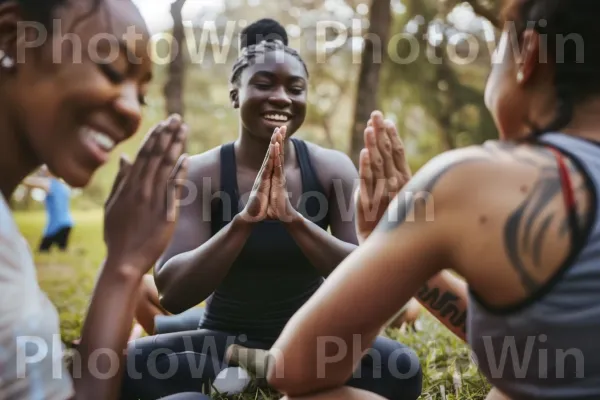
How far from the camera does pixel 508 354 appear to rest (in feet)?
4.50

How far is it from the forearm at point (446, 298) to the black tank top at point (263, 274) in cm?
85

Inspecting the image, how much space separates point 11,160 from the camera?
156 centimetres

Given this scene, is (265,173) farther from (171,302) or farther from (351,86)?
(351,86)

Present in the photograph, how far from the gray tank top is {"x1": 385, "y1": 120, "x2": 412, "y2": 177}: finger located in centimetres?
76

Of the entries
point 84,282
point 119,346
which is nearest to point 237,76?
point 119,346

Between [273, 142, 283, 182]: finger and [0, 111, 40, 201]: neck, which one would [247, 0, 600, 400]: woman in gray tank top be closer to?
[0, 111, 40, 201]: neck

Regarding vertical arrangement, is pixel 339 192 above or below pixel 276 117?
below

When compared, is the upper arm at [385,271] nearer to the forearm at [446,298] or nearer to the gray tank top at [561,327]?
the gray tank top at [561,327]

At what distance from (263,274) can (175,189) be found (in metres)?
1.35

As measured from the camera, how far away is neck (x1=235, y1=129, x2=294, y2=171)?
297cm

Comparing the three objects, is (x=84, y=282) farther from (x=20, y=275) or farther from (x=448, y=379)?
(x=20, y=275)

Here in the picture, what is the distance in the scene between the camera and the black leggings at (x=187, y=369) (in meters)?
2.57


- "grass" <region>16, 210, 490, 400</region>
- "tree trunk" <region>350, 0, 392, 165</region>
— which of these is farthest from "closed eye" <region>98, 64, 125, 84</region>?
"tree trunk" <region>350, 0, 392, 165</region>

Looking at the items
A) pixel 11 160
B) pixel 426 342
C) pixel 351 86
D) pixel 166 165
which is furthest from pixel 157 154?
pixel 351 86
